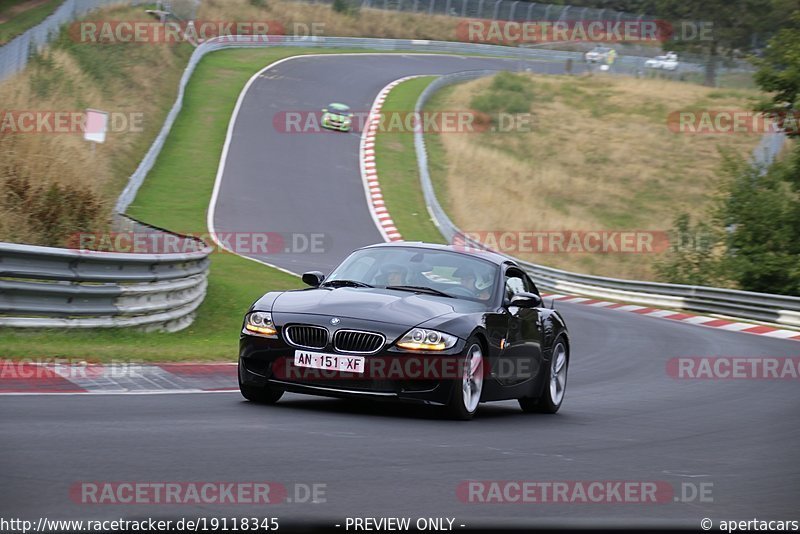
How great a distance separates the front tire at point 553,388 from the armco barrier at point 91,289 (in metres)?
4.82

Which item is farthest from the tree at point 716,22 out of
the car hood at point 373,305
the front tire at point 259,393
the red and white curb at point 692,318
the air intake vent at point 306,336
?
the air intake vent at point 306,336

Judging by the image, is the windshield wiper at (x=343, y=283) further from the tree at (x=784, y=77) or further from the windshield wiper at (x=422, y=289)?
the tree at (x=784, y=77)

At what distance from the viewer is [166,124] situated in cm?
4062

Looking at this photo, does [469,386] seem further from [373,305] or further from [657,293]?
[657,293]

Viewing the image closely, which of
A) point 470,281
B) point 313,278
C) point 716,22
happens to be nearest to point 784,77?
point 470,281

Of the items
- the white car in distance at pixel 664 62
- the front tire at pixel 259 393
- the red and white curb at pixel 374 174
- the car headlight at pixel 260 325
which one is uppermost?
the car headlight at pixel 260 325

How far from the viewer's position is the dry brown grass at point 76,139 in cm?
1566

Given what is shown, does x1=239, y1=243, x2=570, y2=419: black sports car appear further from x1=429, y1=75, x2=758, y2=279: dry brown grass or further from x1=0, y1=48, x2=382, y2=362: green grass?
x1=429, y1=75, x2=758, y2=279: dry brown grass

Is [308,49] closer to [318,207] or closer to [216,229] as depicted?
[318,207]

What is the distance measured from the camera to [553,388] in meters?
11.4

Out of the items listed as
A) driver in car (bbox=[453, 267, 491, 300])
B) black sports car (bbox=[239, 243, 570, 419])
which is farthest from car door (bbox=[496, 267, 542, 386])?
driver in car (bbox=[453, 267, 491, 300])

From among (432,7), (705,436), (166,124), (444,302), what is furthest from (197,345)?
(432,7)

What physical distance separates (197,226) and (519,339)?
21.3 metres

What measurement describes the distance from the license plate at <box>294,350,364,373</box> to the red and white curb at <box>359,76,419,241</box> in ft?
76.7
